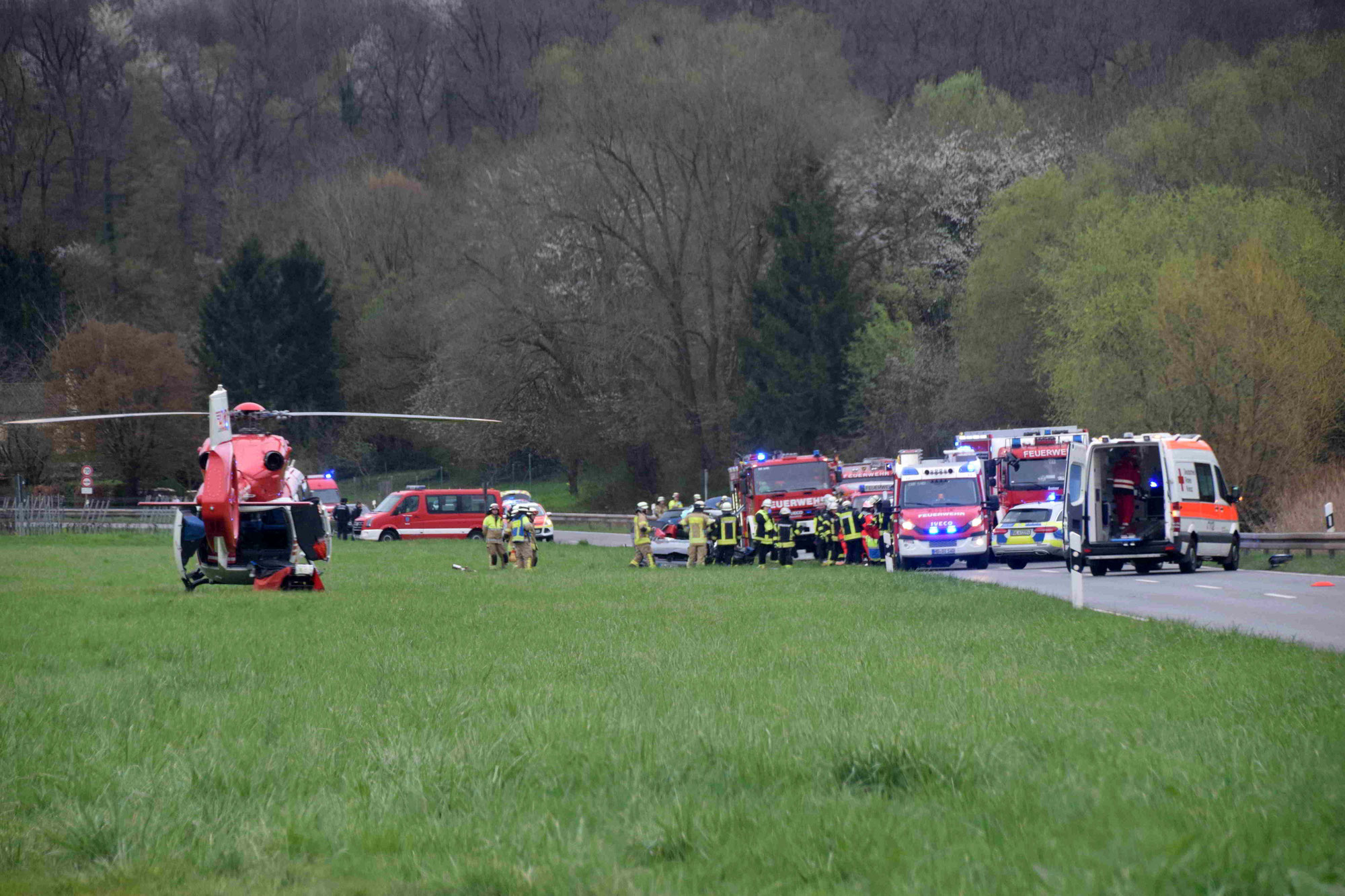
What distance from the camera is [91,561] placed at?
3809 centimetres

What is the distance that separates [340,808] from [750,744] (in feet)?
7.03

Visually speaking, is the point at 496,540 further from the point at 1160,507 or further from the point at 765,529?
the point at 1160,507

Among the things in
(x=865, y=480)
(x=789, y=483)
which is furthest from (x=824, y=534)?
(x=865, y=480)

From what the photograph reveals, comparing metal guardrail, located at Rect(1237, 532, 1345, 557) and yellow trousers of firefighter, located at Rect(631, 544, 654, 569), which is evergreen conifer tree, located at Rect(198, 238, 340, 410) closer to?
yellow trousers of firefighter, located at Rect(631, 544, 654, 569)

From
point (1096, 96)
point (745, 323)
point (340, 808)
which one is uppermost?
point (1096, 96)

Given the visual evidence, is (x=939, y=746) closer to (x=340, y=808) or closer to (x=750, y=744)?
(x=750, y=744)

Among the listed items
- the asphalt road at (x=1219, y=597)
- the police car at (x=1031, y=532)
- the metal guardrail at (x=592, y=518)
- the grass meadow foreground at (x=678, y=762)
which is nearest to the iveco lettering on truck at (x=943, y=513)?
the asphalt road at (x=1219, y=597)

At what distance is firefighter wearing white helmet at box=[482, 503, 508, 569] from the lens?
35938 mm

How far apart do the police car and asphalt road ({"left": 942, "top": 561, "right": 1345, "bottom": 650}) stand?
2907mm

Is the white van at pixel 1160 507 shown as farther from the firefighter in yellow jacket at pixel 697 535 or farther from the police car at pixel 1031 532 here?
the firefighter in yellow jacket at pixel 697 535

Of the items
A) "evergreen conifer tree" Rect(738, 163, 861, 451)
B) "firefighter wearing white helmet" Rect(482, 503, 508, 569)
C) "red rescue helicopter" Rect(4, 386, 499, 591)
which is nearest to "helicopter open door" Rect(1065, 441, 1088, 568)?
"red rescue helicopter" Rect(4, 386, 499, 591)

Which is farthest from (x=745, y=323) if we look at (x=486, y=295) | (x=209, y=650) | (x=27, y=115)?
(x=209, y=650)

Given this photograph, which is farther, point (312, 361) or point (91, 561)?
point (312, 361)

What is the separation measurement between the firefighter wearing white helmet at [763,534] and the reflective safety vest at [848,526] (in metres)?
1.56
